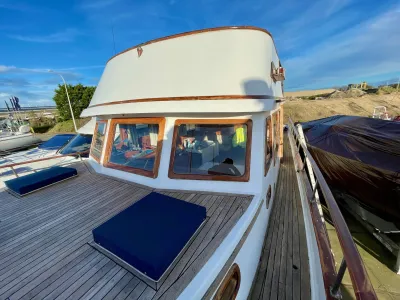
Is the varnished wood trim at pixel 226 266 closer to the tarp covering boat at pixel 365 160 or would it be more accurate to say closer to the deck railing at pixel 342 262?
the deck railing at pixel 342 262

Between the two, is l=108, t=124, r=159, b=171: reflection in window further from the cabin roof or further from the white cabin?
the cabin roof

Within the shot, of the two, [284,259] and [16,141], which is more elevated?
[284,259]

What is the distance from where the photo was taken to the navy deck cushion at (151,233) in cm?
155

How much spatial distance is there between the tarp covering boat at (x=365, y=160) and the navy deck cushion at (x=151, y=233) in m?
4.66

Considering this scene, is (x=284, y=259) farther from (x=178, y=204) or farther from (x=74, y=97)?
(x=74, y=97)

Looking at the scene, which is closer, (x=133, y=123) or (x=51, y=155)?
(x=133, y=123)

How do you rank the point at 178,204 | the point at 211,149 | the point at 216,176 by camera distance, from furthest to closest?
1. the point at 211,149
2. the point at 216,176
3. the point at 178,204

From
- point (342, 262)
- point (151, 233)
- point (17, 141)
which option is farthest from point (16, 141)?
point (342, 262)

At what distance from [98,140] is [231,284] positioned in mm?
4024

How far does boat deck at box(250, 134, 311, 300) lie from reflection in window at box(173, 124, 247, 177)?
46.8 inches

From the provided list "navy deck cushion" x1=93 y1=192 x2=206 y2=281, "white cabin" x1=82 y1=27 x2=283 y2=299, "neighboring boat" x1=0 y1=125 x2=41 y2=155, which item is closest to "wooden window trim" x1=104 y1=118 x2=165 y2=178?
"white cabin" x1=82 y1=27 x2=283 y2=299

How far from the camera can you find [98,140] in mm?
4492

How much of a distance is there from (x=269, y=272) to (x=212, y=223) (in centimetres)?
107

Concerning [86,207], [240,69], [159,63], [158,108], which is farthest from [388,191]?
[86,207]
